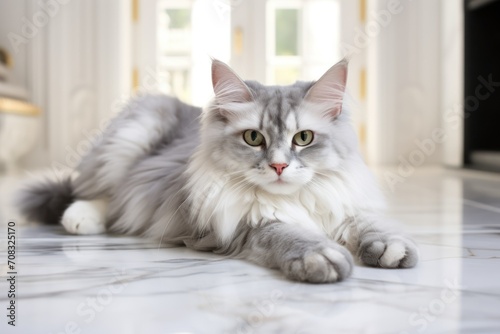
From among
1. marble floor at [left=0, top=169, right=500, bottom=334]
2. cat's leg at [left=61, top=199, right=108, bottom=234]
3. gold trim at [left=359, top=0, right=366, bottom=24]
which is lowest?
marble floor at [left=0, top=169, right=500, bottom=334]

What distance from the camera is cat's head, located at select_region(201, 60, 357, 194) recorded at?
4.00 ft

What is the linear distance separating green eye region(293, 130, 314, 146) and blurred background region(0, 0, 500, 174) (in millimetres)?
3667

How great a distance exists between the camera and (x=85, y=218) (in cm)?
166

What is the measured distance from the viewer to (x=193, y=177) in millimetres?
1342

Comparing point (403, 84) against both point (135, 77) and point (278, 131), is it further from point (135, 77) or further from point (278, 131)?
point (278, 131)

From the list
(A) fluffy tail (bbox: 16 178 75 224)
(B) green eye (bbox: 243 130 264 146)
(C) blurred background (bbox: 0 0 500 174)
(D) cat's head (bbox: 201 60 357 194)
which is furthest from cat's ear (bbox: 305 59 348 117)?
(C) blurred background (bbox: 0 0 500 174)

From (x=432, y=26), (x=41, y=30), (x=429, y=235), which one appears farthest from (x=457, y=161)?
(x=41, y=30)

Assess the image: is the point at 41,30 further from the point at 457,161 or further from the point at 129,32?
Answer: the point at 457,161

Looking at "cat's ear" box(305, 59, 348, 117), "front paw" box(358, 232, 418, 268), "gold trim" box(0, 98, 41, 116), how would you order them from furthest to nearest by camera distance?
"gold trim" box(0, 98, 41, 116) < "cat's ear" box(305, 59, 348, 117) < "front paw" box(358, 232, 418, 268)

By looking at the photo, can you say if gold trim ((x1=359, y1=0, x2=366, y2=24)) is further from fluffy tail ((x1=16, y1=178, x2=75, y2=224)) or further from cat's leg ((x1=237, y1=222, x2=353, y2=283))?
cat's leg ((x1=237, y1=222, x2=353, y2=283))

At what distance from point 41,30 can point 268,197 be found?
435cm

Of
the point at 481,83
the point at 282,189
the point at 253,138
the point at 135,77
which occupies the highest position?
the point at 135,77

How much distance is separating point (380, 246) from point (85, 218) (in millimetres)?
921

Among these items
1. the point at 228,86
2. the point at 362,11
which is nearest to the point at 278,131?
the point at 228,86
